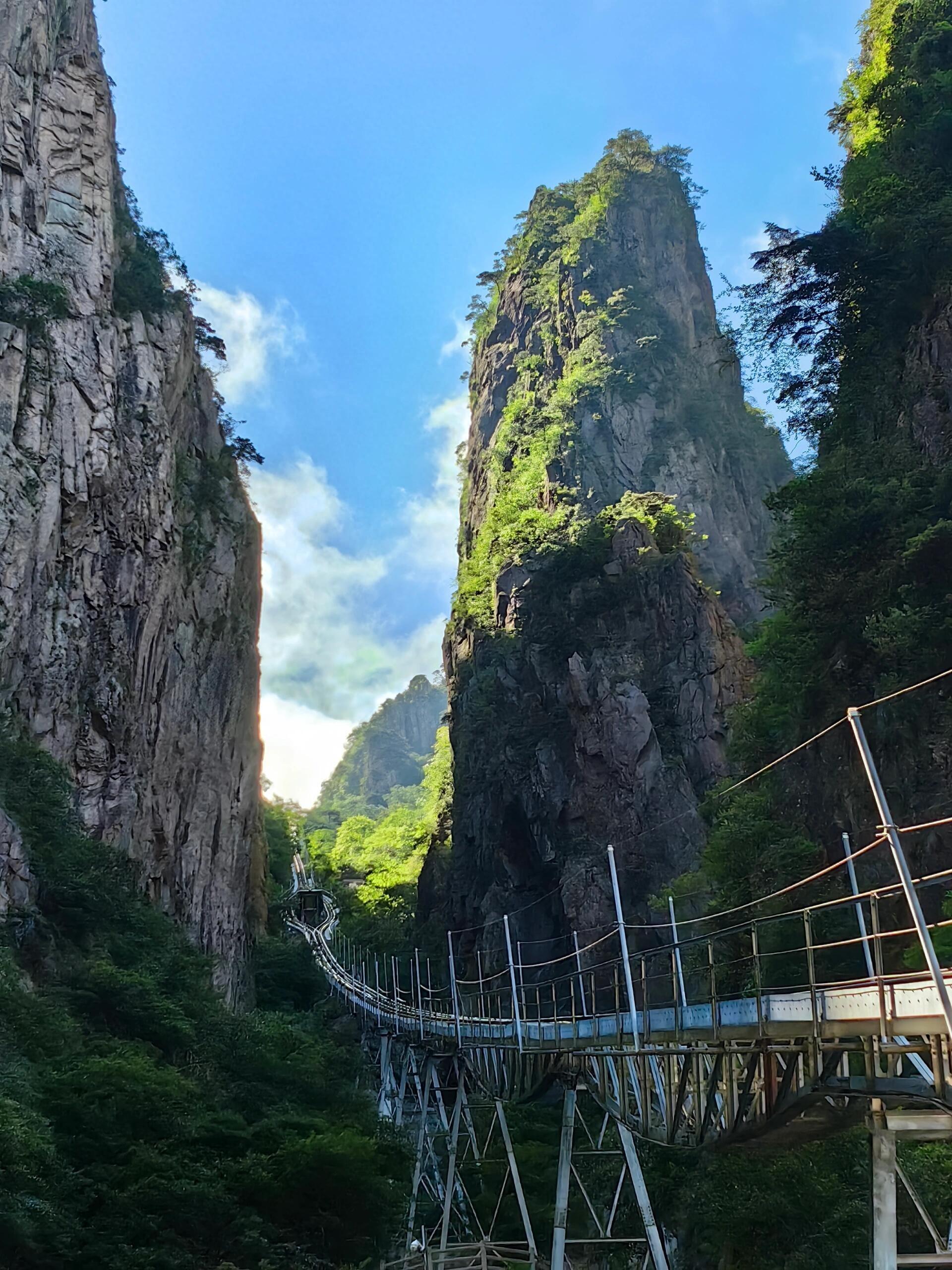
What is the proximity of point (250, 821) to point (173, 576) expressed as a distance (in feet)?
47.7

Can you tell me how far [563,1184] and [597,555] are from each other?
103ft

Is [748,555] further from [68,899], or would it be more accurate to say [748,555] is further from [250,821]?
[68,899]

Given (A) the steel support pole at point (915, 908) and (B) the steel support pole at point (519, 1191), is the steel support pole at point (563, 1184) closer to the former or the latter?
(B) the steel support pole at point (519, 1191)

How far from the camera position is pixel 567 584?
44.4m

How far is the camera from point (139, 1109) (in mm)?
14070

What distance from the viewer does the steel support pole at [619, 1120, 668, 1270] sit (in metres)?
12.4

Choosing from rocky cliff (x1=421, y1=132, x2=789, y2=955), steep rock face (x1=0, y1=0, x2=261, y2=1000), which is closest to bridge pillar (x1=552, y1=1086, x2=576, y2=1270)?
steep rock face (x1=0, y1=0, x2=261, y2=1000)

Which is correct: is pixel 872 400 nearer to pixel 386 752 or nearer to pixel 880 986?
pixel 880 986

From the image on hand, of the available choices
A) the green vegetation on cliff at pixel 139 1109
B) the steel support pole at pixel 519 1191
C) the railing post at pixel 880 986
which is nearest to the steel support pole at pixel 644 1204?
the green vegetation on cliff at pixel 139 1109

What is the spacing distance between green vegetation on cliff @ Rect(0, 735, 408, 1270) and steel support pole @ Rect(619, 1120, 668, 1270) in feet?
13.5

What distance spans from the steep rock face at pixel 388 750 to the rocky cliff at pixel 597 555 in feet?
293

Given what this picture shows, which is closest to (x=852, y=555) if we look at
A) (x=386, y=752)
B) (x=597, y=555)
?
(x=597, y=555)

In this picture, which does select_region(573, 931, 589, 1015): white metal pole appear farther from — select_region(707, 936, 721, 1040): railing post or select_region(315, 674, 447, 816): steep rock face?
select_region(315, 674, 447, 816): steep rock face

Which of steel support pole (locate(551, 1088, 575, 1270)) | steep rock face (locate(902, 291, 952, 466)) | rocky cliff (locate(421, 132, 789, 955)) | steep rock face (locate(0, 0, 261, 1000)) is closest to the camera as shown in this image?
steel support pole (locate(551, 1088, 575, 1270))
